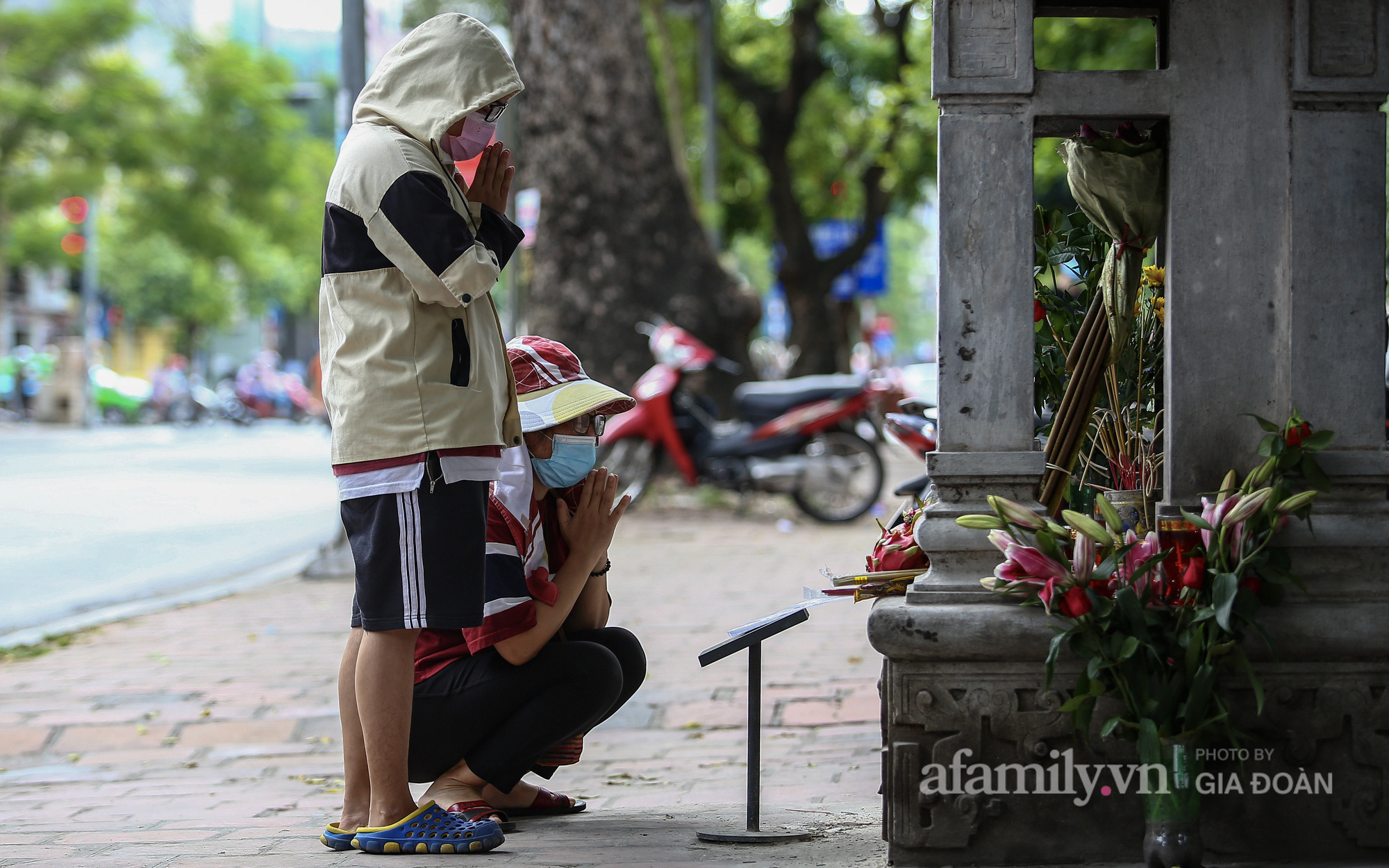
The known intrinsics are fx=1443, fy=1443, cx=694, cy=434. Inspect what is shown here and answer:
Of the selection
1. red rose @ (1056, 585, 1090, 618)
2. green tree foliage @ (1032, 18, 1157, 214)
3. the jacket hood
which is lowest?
red rose @ (1056, 585, 1090, 618)

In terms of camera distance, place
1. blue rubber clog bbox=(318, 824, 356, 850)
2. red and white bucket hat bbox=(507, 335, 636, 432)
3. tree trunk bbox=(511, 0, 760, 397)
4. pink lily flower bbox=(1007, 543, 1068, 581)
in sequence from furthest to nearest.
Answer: tree trunk bbox=(511, 0, 760, 397)
red and white bucket hat bbox=(507, 335, 636, 432)
blue rubber clog bbox=(318, 824, 356, 850)
pink lily flower bbox=(1007, 543, 1068, 581)

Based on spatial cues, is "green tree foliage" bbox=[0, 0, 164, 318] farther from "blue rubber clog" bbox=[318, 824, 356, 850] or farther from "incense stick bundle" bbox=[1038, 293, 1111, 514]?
"incense stick bundle" bbox=[1038, 293, 1111, 514]

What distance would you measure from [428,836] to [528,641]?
1.63 ft

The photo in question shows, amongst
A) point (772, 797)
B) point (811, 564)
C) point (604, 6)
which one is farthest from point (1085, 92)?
point (604, 6)

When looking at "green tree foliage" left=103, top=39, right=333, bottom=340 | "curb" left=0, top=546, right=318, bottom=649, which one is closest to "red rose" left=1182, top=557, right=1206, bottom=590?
"curb" left=0, top=546, right=318, bottom=649

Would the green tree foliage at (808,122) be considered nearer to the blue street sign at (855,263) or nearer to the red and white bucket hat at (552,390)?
the blue street sign at (855,263)

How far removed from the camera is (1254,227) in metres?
3.13

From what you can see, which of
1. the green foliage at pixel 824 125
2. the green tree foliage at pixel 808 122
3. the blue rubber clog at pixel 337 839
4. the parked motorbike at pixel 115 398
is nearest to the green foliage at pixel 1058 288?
the blue rubber clog at pixel 337 839

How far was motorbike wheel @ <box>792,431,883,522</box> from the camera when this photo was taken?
36.0ft

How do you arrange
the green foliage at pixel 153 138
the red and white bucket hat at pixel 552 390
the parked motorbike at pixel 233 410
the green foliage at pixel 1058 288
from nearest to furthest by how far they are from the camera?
1. the red and white bucket hat at pixel 552 390
2. the green foliage at pixel 1058 288
3. the green foliage at pixel 153 138
4. the parked motorbike at pixel 233 410

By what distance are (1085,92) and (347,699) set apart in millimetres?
2133

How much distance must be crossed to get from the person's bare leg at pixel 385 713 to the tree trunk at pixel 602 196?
30.0 feet

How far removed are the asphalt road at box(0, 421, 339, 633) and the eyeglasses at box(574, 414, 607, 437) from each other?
4941 millimetres

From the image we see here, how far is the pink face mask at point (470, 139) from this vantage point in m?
3.21
